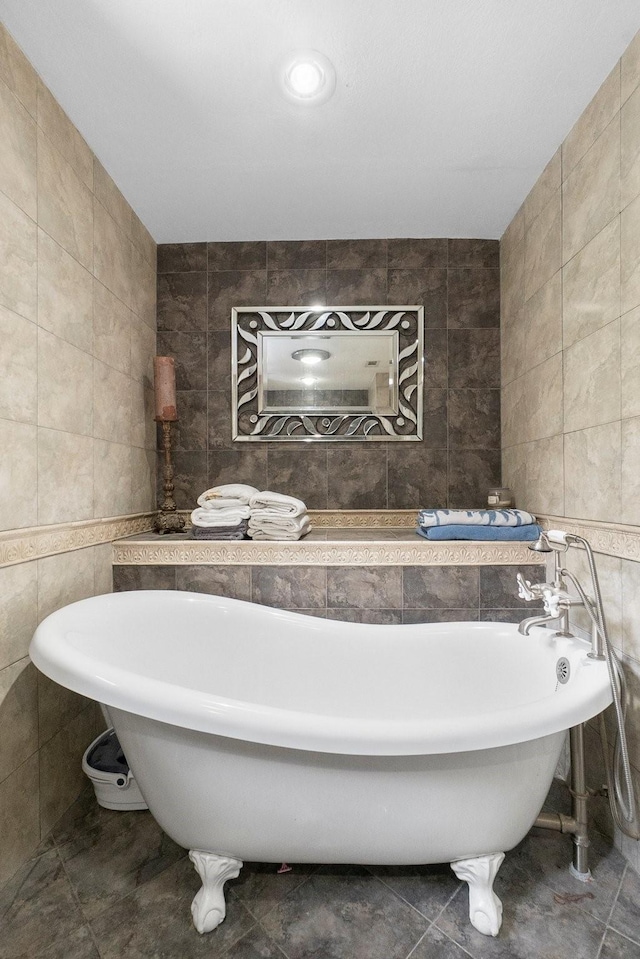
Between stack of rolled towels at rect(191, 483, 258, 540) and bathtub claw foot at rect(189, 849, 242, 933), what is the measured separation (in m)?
0.99

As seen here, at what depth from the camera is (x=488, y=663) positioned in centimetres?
143

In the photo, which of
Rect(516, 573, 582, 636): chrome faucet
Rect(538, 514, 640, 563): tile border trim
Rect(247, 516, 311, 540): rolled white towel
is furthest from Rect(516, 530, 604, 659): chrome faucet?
Rect(247, 516, 311, 540): rolled white towel

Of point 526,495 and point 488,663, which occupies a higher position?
point 526,495

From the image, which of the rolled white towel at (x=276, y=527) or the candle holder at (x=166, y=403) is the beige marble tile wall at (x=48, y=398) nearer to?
the candle holder at (x=166, y=403)

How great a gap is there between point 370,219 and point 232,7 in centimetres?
103

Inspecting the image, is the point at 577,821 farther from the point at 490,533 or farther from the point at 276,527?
the point at 276,527

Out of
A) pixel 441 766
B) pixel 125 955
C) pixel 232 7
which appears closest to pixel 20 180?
pixel 232 7

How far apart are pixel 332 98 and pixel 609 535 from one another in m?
1.61

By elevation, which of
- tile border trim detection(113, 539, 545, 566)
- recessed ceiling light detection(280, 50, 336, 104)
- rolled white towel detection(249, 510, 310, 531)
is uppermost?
recessed ceiling light detection(280, 50, 336, 104)

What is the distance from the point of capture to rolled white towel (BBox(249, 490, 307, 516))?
1.79 metres

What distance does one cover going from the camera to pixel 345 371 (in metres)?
2.25

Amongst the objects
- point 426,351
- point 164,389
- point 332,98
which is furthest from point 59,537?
point 426,351

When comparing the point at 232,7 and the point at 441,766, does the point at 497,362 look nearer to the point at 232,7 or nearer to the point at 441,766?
the point at 232,7

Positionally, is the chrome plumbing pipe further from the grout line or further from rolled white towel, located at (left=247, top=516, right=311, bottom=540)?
rolled white towel, located at (left=247, top=516, right=311, bottom=540)
